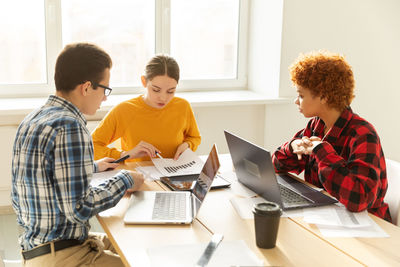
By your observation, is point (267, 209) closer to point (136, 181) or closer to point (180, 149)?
point (136, 181)

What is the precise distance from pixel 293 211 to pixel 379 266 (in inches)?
16.3

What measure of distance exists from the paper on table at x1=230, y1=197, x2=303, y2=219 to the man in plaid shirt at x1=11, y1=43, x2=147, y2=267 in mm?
388

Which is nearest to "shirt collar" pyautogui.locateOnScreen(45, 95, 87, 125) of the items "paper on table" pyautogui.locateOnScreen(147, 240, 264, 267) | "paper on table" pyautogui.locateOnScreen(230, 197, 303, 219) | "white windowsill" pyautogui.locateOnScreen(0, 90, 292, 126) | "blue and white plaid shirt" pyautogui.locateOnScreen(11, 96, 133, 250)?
"blue and white plaid shirt" pyautogui.locateOnScreen(11, 96, 133, 250)

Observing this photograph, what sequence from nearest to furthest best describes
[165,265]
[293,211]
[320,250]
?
[165,265] → [320,250] → [293,211]

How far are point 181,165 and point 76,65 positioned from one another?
0.78 meters

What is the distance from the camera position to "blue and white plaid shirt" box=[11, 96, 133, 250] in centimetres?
142

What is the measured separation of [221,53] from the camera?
12.6 feet

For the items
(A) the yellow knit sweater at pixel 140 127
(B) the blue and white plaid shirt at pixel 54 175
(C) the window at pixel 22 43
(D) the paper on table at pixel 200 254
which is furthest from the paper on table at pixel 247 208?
(C) the window at pixel 22 43

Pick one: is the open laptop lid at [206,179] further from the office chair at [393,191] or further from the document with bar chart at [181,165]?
the office chair at [393,191]

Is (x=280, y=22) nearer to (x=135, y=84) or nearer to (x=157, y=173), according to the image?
(x=135, y=84)

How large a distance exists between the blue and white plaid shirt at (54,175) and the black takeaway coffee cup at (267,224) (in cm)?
49

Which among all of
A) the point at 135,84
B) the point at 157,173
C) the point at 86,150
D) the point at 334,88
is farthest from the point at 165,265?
the point at 135,84

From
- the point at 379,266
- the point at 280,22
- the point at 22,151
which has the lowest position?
the point at 379,266

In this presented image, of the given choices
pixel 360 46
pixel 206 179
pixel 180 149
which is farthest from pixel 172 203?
pixel 360 46
